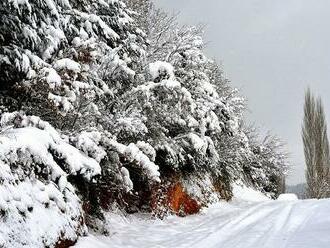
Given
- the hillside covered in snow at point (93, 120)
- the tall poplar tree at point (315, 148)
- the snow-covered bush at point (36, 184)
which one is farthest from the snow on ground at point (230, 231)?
the tall poplar tree at point (315, 148)

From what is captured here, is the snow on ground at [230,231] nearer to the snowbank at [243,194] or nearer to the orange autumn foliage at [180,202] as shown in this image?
the orange autumn foliage at [180,202]

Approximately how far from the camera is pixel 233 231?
936 centimetres

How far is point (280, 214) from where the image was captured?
448 inches

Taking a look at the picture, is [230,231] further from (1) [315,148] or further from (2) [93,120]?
(1) [315,148]

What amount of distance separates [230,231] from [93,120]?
348 centimetres

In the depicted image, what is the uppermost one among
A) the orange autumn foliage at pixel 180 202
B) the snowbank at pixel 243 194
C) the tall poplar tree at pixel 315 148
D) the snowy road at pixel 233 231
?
the tall poplar tree at pixel 315 148

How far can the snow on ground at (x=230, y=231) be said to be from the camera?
25.5ft

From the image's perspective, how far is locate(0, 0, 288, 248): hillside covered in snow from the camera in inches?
254

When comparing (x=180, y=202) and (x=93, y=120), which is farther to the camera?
(x=180, y=202)

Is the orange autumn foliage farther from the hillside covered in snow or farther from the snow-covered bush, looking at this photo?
the snow-covered bush

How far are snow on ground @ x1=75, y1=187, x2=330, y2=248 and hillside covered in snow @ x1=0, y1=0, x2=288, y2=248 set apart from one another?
0.38 metres

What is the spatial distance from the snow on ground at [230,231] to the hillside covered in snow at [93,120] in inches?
15.2

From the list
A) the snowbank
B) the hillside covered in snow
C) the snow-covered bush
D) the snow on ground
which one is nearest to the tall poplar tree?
the snowbank

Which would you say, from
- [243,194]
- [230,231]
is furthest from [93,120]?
[243,194]
